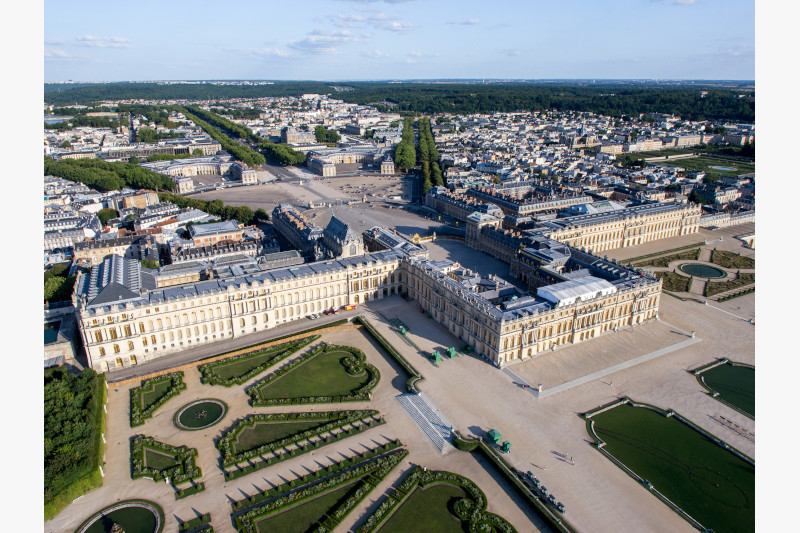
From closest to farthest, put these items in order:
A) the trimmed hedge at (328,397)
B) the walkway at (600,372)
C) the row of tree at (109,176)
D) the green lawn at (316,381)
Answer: the trimmed hedge at (328,397) → the walkway at (600,372) → the green lawn at (316,381) → the row of tree at (109,176)

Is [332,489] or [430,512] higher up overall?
[332,489]

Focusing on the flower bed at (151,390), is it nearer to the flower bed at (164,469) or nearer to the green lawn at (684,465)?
the flower bed at (164,469)

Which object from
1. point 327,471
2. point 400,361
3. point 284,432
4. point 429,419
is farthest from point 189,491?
point 400,361

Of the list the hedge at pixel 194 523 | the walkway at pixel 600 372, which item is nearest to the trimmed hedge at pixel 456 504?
the hedge at pixel 194 523

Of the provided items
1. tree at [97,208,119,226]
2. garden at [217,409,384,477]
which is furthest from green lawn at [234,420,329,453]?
tree at [97,208,119,226]

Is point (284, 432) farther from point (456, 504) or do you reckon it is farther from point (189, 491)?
point (456, 504)

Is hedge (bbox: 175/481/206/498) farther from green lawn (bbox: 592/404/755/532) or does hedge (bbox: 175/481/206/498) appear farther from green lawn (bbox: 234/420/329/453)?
green lawn (bbox: 592/404/755/532)

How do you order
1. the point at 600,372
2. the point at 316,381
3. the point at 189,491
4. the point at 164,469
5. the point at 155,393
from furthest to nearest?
the point at 600,372 < the point at 316,381 < the point at 155,393 < the point at 164,469 < the point at 189,491
